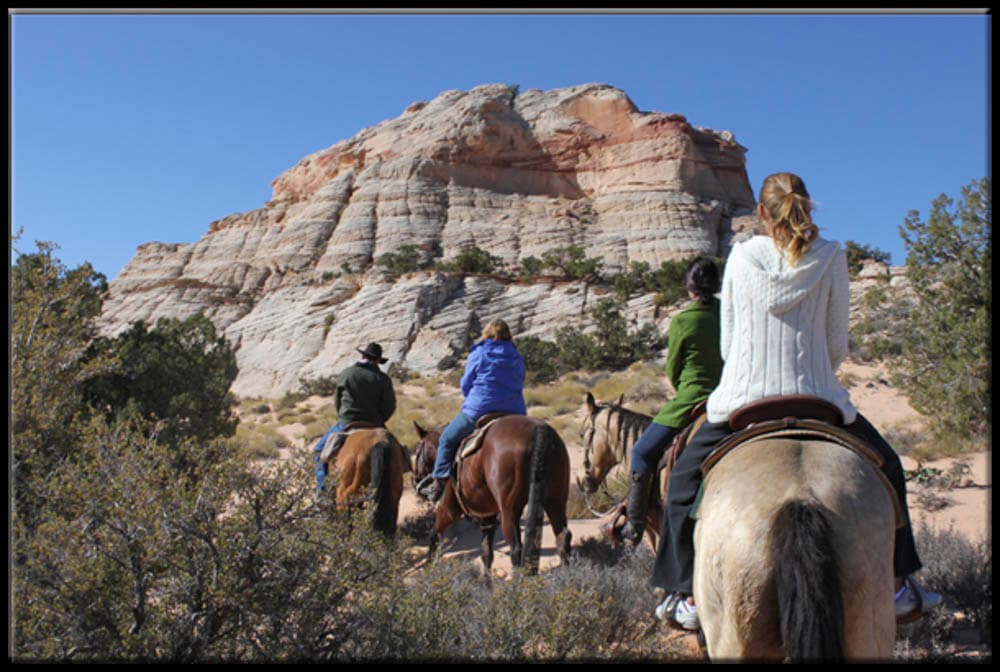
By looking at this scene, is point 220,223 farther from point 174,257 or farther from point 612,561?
point 612,561

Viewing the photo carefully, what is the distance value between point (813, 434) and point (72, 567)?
3.81 meters

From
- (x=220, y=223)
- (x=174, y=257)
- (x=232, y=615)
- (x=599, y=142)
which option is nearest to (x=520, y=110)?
(x=599, y=142)

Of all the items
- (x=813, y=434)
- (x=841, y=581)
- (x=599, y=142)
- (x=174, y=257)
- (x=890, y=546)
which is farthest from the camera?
(x=599, y=142)

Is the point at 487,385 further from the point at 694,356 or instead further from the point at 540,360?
the point at 540,360

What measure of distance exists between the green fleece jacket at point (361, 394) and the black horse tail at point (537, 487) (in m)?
2.30

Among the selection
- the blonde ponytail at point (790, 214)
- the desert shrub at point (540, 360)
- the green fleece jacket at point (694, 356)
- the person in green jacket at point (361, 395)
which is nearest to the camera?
the blonde ponytail at point (790, 214)

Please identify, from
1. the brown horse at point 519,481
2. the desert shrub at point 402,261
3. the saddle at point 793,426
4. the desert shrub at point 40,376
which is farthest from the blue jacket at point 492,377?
the desert shrub at point 402,261

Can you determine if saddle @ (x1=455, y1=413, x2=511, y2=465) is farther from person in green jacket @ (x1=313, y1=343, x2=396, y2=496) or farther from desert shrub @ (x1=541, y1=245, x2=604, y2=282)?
desert shrub @ (x1=541, y1=245, x2=604, y2=282)

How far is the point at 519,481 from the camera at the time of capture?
632 centimetres

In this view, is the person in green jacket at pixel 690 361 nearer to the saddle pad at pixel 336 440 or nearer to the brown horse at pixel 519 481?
the brown horse at pixel 519 481

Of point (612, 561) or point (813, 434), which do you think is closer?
point (813, 434)

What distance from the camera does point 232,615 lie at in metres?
4.02

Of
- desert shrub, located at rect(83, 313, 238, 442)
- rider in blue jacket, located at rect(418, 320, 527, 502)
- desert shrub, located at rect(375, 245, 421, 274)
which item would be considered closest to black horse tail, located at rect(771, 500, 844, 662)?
rider in blue jacket, located at rect(418, 320, 527, 502)

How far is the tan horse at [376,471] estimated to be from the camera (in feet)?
22.5
